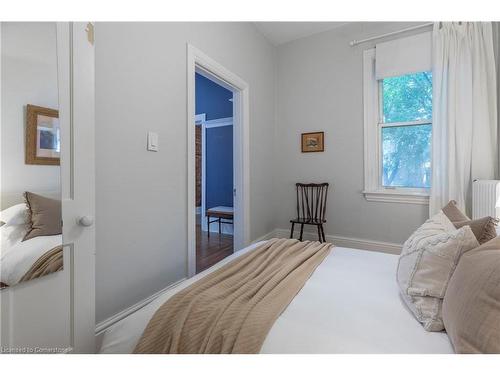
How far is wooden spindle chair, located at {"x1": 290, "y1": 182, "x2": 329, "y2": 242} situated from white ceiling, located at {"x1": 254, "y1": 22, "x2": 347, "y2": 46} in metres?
2.08

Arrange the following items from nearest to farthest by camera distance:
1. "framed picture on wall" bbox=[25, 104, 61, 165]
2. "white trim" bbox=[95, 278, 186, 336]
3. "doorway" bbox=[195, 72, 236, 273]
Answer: "framed picture on wall" bbox=[25, 104, 61, 165] → "white trim" bbox=[95, 278, 186, 336] → "doorway" bbox=[195, 72, 236, 273]

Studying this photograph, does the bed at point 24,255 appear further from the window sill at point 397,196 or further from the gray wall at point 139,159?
the window sill at point 397,196

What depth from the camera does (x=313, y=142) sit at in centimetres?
345

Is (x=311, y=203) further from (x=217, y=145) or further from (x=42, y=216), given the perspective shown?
(x=42, y=216)

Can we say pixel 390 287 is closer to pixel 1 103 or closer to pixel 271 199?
pixel 1 103

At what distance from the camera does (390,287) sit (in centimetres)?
119

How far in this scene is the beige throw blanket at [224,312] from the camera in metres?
0.84

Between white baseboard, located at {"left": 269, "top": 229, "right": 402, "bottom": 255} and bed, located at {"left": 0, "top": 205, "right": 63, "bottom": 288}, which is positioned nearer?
bed, located at {"left": 0, "top": 205, "right": 63, "bottom": 288}

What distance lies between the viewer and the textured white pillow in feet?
2.94

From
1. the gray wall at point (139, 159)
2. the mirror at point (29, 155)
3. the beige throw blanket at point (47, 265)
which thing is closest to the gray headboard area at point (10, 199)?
the mirror at point (29, 155)

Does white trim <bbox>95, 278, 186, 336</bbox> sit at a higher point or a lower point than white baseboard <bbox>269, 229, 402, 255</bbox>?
lower

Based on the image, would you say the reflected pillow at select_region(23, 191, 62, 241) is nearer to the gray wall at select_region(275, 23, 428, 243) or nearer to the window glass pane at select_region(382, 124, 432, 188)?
the gray wall at select_region(275, 23, 428, 243)

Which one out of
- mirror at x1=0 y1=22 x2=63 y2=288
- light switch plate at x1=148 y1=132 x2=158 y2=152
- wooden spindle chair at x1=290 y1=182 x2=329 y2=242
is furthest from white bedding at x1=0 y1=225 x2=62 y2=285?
wooden spindle chair at x1=290 y1=182 x2=329 y2=242
